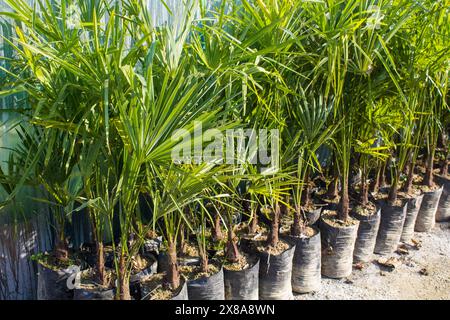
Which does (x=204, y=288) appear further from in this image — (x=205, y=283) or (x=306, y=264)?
(x=306, y=264)

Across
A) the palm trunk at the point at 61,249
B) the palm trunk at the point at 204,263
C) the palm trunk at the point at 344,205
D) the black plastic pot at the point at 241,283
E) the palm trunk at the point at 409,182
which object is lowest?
the black plastic pot at the point at 241,283

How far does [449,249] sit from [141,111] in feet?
7.21

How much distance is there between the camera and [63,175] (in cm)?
157

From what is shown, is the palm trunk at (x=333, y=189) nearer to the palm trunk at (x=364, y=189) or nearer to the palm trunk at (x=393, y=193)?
the palm trunk at (x=364, y=189)

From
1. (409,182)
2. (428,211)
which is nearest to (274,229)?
(409,182)

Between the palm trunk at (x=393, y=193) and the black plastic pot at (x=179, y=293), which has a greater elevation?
the palm trunk at (x=393, y=193)

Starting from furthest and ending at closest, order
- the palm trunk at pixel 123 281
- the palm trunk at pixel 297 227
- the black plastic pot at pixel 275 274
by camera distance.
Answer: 1. the palm trunk at pixel 297 227
2. the black plastic pot at pixel 275 274
3. the palm trunk at pixel 123 281

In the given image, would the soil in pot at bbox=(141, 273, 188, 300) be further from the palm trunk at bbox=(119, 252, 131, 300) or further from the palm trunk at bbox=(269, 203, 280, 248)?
the palm trunk at bbox=(269, 203, 280, 248)

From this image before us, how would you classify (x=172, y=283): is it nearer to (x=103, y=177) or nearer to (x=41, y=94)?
(x=103, y=177)

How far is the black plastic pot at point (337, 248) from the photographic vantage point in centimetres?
222

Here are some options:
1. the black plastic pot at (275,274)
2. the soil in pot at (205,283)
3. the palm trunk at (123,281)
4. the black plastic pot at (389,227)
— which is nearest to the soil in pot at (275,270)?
the black plastic pot at (275,274)

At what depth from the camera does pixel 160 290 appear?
172 centimetres

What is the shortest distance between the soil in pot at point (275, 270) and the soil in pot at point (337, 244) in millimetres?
285
